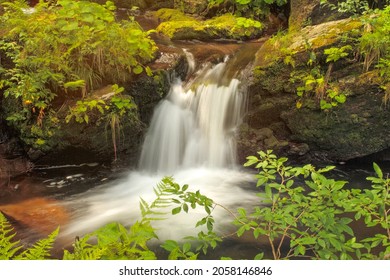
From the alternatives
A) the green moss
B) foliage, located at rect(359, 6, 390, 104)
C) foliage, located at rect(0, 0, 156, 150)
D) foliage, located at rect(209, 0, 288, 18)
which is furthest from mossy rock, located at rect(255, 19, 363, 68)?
the green moss

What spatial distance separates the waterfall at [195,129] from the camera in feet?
19.5

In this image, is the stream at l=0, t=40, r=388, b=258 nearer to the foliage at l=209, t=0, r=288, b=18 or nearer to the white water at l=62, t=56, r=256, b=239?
the white water at l=62, t=56, r=256, b=239

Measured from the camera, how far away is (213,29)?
872 centimetres

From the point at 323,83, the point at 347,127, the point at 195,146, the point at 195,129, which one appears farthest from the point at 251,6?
the point at 195,146

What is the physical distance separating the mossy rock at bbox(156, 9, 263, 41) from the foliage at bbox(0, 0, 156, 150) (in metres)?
2.97

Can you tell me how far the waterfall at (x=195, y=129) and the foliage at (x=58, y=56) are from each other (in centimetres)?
96

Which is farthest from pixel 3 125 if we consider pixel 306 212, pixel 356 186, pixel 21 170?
pixel 356 186

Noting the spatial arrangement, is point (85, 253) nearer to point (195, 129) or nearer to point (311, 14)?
point (195, 129)

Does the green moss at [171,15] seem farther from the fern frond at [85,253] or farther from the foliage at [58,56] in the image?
the fern frond at [85,253]

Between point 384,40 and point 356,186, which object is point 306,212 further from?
point 384,40

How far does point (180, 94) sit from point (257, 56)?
5.46ft

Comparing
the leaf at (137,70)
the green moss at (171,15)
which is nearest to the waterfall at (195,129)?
the leaf at (137,70)

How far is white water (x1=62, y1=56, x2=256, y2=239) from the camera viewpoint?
5.19 metres

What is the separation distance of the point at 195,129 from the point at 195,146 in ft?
1.04
